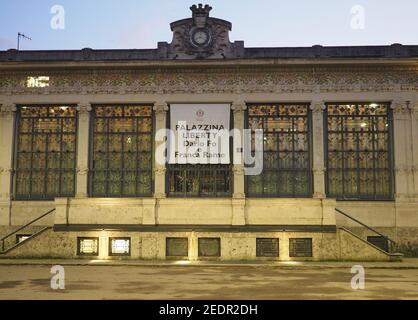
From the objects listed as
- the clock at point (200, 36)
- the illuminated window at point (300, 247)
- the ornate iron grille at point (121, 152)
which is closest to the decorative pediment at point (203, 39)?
the clock at point (200, 36)

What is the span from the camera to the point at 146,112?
1113 inches

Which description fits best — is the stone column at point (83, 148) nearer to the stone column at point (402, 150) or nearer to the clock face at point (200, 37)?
the clock face at point (200, 37)

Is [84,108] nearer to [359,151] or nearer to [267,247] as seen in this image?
[267,247]

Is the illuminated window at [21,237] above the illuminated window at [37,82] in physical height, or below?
below

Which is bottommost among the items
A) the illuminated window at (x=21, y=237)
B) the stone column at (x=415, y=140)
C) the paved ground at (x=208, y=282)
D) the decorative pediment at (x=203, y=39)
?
the paved ground at (x=208, y=282)

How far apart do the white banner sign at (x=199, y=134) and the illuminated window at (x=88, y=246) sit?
18.1 ft

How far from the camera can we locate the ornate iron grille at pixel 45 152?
28219 mm

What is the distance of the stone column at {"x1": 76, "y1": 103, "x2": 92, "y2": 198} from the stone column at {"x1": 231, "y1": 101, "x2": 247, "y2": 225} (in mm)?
7561

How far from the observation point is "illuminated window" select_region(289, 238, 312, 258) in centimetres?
2595

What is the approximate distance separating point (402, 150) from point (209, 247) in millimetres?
10886

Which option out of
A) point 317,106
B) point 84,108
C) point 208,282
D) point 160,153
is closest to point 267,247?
point 160,153
